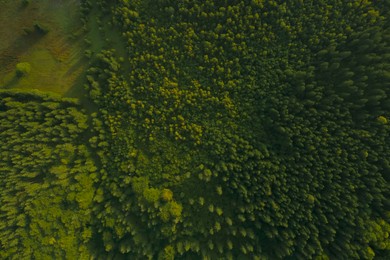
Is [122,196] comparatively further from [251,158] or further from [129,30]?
[129,30]

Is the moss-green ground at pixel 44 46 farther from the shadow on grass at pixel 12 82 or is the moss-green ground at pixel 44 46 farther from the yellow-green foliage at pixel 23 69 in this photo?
the yellow-green foliage at pixel 23 69

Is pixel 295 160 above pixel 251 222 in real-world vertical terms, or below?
above

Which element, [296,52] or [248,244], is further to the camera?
[296,52]

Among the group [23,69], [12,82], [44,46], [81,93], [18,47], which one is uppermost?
[44,46]

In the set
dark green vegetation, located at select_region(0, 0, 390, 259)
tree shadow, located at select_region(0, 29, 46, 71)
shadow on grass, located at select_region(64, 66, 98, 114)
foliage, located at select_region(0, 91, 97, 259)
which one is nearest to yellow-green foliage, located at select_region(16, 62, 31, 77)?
tree shadow, located at select_region(0, 29, 46, 71)

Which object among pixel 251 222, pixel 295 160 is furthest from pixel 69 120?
pixel 295 160

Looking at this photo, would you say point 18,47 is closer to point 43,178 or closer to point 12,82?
point 12,82

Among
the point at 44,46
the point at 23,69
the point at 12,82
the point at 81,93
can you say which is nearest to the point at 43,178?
the point at 81,93
